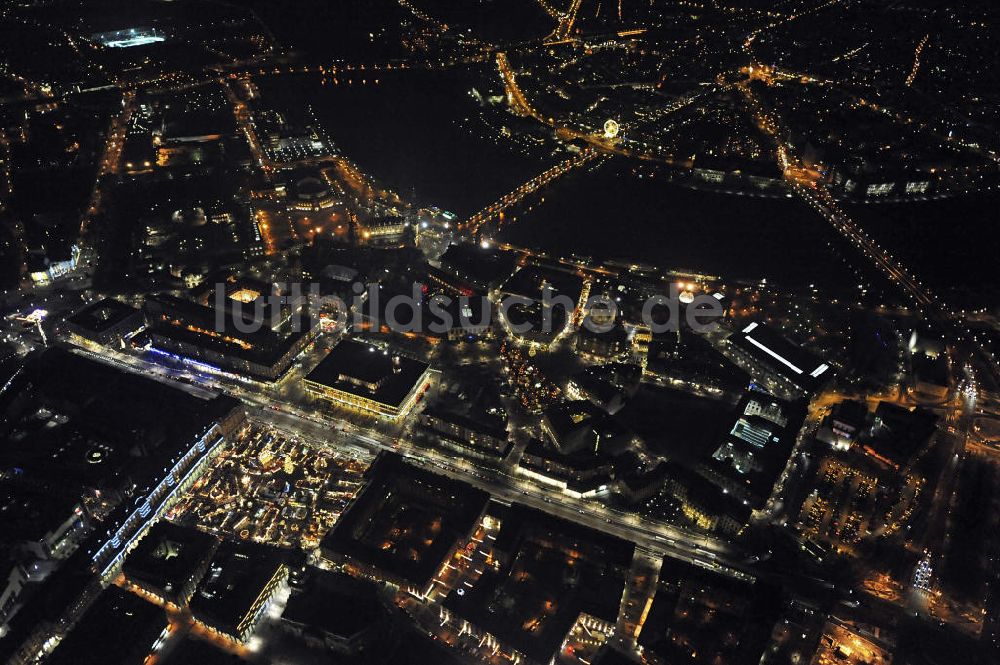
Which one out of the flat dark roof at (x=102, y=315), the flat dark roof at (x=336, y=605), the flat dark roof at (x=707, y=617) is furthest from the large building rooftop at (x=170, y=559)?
the flat dark roof at (x=707, y=617)

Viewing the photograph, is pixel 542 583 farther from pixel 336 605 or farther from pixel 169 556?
pixel 169 556

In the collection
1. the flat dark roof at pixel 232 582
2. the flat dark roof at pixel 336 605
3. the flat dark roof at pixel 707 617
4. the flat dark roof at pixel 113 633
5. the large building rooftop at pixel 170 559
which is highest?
the flat dark roof at pixel 707 617

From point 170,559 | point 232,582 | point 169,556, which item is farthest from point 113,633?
A: point 232,582

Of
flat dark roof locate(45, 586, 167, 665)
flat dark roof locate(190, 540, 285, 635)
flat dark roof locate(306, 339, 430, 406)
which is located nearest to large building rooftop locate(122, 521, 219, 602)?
flat dark roof locate(190, 540, 285, 635)

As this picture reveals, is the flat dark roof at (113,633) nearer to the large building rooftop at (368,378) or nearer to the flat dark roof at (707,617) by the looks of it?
the large building rooftop at (368,378)

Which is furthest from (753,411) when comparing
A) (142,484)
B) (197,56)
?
(197,56)

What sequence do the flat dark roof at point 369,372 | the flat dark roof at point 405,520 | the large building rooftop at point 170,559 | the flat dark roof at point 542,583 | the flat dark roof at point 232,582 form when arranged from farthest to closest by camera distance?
the flat dark roof at point 369,372 < the flat dark roof at point 405,520 < the large building rooftop at point 170,559 < the flat dark roof at point 232,582 < the flat dark roof at point 542,583
